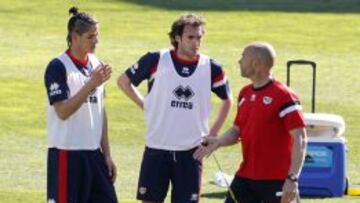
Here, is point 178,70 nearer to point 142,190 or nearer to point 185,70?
point 185,70

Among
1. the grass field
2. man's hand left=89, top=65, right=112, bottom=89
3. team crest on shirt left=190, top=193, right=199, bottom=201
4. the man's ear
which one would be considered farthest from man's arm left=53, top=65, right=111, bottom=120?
the grass field

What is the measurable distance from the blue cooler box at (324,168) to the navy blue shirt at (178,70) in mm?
3487

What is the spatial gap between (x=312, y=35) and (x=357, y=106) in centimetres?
1031

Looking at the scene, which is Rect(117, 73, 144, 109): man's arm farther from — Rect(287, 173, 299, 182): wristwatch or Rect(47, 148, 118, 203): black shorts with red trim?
Rect(287, 173, 299, 182): wristwatch

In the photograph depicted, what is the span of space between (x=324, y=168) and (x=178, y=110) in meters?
4.03

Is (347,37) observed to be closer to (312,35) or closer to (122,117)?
(312,35)

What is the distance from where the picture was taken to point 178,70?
10.2m

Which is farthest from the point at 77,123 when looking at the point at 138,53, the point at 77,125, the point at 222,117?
the point at 138,53

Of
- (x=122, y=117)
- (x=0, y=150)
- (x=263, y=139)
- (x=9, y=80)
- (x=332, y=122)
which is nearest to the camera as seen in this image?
(x=263, y=139)

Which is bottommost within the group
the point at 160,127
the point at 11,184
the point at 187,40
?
the point at 11,184

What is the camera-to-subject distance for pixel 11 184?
13969mm

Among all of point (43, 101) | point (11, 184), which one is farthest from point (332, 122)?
point (43, 101)

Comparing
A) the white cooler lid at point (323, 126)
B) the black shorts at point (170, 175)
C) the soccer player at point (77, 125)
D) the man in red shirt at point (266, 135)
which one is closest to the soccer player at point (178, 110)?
the black shorts at point (170, 175)

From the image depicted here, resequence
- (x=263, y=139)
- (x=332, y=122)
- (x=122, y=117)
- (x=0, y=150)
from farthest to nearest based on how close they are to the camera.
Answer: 1. (x=122, y=117)
2. (x=0, y=150)
3. (x=332, y=122)
4. (x=263, y=139)
